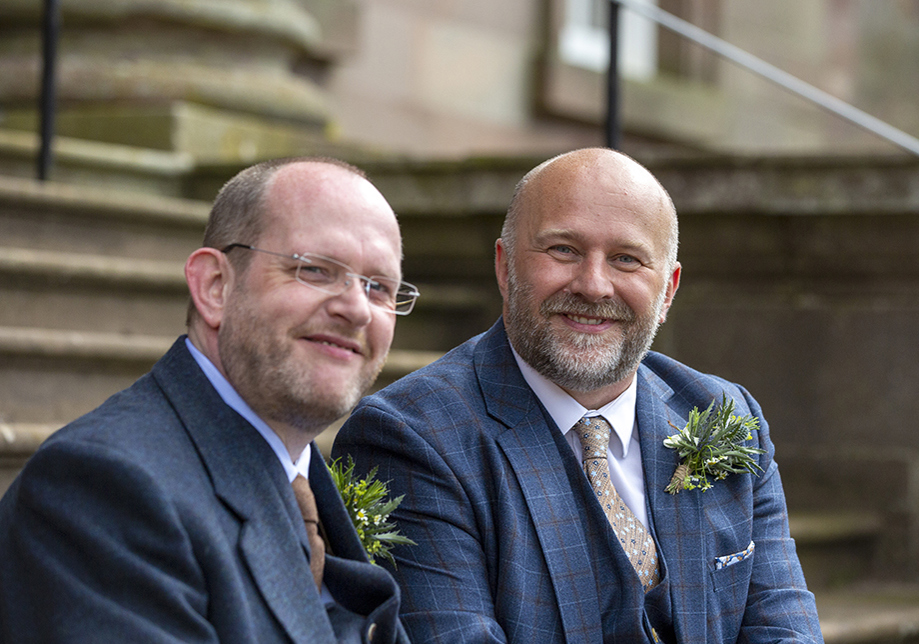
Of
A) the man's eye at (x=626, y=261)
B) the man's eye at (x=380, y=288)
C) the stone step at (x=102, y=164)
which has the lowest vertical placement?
the man's eye at (x=380, y=288)

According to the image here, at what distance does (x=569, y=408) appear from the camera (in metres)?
2.56

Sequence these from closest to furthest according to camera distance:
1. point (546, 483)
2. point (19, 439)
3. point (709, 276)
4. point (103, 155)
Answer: point (546, 483)
point (19, 439)
point (709, 276)
point (103, 155)

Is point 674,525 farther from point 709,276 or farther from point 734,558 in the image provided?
point 709,276

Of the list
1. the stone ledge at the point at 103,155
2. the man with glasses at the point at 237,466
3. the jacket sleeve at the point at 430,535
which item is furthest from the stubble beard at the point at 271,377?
the stone ledge at the point at 103,155

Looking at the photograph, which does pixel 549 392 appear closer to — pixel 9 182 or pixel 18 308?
pixel 18 308

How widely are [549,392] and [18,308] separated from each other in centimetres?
208

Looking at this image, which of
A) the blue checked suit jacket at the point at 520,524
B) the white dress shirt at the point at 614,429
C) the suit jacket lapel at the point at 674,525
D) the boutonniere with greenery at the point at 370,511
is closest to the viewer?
the boutonniere with greenery at the point at 370,511

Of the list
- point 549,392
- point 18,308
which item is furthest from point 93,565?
point 18,308

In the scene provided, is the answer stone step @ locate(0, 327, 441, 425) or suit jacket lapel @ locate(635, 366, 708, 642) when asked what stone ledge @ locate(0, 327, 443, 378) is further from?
suit jacket lapel @ locate(635, 366, 708, 642)

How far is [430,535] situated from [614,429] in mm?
480

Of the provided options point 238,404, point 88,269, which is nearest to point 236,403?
point 238,404

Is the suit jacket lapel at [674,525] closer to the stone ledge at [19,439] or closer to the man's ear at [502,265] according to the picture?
the man's ear at [502,265]

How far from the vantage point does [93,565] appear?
1.60 meters

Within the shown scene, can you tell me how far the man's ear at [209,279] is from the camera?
1904 mm
